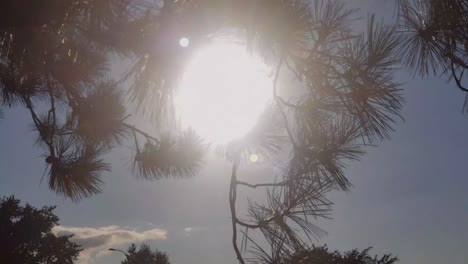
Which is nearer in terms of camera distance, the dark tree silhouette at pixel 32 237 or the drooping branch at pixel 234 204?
the drooping branch at pixel 234 204

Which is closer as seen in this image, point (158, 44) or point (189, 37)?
point (189, 37)

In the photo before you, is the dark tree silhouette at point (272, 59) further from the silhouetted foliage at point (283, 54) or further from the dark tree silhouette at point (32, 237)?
the dark tree silhouette at point (32, 237)

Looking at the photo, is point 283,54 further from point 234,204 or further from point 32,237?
point 32,237

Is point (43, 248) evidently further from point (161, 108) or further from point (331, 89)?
point (331, 89)

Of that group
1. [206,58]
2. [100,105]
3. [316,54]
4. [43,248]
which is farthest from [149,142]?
[43,248]

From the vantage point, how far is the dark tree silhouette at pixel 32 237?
14.1 meters

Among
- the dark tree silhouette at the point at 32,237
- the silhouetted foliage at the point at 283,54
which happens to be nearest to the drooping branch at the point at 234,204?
the silhouetted foliage at the point at 283,54

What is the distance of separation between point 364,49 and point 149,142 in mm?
2571

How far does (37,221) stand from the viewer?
608 inches

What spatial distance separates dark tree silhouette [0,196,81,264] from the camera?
46.2 ft

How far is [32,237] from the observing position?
15.1 m

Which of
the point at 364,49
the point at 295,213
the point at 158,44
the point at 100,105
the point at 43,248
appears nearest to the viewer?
the point at 295,213

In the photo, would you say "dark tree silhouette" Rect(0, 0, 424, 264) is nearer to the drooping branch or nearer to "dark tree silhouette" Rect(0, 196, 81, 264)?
the drooping branch

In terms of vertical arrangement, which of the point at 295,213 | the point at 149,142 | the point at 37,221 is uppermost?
the point at 37,221
